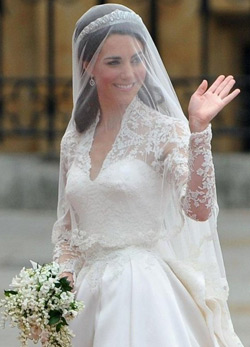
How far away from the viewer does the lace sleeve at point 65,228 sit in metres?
4.75

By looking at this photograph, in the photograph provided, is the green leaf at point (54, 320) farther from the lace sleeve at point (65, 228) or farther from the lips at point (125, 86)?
the lips at point (125, 86)

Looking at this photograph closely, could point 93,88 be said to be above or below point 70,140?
above

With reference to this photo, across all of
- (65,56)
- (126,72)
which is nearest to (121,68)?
(126,72)

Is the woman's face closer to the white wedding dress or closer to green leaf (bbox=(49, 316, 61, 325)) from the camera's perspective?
the white wedding dress

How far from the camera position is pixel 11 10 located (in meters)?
15.9

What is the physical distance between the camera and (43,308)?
4.36 metres

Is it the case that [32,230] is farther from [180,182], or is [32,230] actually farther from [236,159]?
[180,182]

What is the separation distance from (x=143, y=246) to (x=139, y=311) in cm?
27

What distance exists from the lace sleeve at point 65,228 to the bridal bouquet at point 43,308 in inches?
11.3

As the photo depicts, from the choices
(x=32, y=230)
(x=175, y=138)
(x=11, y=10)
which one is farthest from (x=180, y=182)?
(x=11, y=10)

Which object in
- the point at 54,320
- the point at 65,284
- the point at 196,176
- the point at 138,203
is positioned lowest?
the point at 54,320

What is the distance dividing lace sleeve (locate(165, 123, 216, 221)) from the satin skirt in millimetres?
292

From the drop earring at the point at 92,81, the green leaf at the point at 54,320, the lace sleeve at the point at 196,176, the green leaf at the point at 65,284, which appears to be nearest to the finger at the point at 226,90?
the lace sleeve at the point at 196,176

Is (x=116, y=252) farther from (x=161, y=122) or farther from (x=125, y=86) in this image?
(x=125, y=86)
